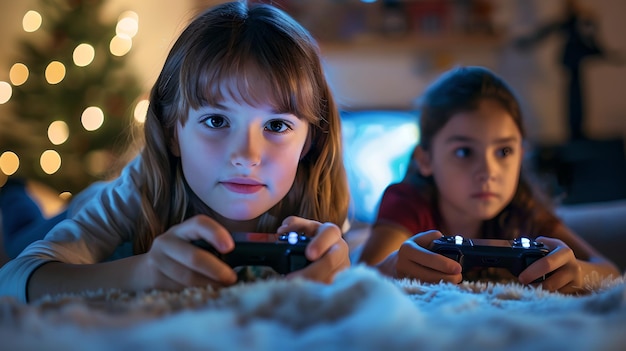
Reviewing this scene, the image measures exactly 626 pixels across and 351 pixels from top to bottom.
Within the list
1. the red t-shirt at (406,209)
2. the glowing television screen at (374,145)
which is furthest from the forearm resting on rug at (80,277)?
the glowing television screen at (374,145)

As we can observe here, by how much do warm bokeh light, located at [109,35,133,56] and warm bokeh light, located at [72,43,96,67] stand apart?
9 cm

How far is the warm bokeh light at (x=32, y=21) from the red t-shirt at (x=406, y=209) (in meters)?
1.95

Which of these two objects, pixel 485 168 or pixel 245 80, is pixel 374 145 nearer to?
pixel 485 168

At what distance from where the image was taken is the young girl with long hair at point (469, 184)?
1018 mm

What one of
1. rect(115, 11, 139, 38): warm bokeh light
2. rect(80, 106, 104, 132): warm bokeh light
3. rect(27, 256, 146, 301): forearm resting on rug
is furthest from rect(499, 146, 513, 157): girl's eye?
rect(115, 11, 139, 38): warm bokeh light

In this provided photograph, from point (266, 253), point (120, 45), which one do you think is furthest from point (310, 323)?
point (120, 45)

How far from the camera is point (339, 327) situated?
0.40 metres

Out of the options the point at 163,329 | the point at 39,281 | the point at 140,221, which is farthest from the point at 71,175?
the point at 163,329

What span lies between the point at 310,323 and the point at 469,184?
0.66m

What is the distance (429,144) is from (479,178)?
0.62 feet

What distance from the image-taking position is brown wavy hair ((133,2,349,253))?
2.53ft

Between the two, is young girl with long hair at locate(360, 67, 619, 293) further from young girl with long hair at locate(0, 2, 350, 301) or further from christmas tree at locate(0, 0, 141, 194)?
christmas tree at locate(0, 0, 141, 194)

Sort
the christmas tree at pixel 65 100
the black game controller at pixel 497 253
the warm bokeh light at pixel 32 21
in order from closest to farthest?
1. the black game controller at pixel 497 253
2. the christmas tree at pixel 65 100
3. the warm bokeh light at pixel 32 21

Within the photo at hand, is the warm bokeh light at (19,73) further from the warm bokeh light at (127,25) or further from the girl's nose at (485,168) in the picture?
the girl's nose at (485,168)
